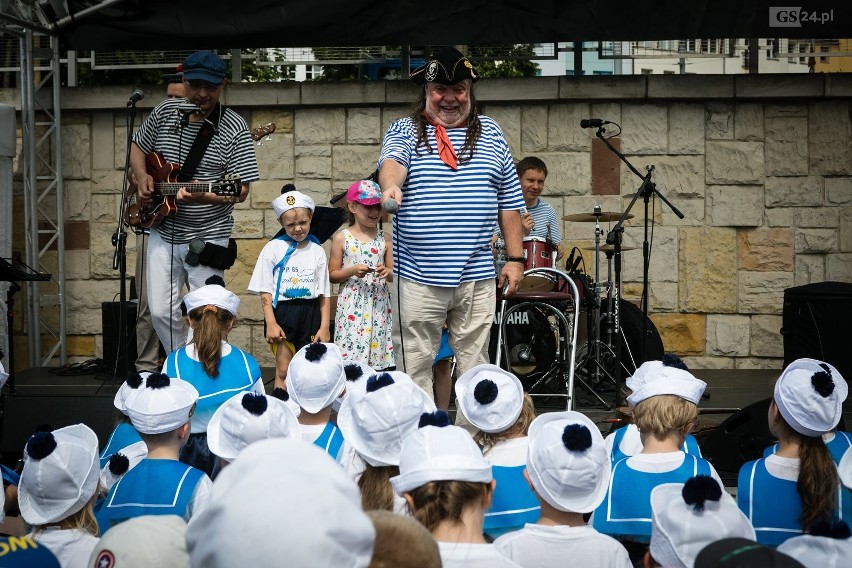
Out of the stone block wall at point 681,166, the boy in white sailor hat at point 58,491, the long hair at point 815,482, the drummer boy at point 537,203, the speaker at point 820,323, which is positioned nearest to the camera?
the boy in white sailor hat at point 58,491

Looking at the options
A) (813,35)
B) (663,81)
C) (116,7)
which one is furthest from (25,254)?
(813,35)

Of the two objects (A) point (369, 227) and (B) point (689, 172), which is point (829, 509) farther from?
(B) point (689, 172)

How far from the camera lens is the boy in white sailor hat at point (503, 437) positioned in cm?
337

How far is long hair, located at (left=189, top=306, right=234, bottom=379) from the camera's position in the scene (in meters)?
4.59

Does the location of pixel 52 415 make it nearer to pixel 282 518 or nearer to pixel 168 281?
pixel 168 281

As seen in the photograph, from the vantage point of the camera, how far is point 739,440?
16.6 ft

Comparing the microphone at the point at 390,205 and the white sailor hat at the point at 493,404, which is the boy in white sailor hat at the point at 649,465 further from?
the microphone at the point at 390,205

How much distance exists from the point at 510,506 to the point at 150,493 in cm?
113

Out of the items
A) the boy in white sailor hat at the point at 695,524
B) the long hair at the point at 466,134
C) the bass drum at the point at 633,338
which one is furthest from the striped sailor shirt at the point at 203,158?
the boy in white sailor hat at the point at 695,524

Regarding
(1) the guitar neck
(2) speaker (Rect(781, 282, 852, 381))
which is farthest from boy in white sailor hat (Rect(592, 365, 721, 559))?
(2) speaker (Rect(781, 282, 852, 381))

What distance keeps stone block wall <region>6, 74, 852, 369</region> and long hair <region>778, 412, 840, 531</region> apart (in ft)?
16.3

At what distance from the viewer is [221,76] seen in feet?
19.8

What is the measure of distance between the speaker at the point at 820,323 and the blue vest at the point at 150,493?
5.32 meters

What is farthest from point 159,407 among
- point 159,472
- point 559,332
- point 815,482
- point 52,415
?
point 559,332
